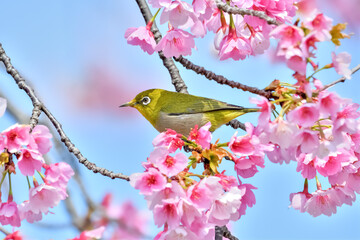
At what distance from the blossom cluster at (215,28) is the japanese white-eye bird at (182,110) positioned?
0.72 m

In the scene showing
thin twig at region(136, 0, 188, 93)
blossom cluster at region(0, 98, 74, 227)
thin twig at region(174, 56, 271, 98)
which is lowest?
blossom cluster at region(0, 98, 74, 227)

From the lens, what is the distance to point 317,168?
125 inches

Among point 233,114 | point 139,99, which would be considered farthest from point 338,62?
point 139,99

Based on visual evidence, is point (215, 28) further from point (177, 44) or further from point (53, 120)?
point (53, 120)

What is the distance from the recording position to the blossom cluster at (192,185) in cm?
268

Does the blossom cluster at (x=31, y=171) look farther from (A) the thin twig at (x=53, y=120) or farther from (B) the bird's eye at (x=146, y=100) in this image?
(B) the bird's eye at (x=146, y=100)

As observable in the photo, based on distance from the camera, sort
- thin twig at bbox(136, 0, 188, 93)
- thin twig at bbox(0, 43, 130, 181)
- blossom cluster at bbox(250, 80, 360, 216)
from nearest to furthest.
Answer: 1. blossom cluster at bbox(250, 80, 360, 216)
2. thin twig at bbox(0, 43, 130, 181)
3. thin twig at bbox(136, 0, 188, 93)

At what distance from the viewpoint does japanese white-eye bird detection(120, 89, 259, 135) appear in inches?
174

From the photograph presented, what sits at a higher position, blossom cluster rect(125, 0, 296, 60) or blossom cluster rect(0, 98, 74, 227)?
blossom cluster rect(125, 0, 296, 60)

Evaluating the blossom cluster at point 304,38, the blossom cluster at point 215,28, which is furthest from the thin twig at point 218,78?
the blossom cluster at point 304,38

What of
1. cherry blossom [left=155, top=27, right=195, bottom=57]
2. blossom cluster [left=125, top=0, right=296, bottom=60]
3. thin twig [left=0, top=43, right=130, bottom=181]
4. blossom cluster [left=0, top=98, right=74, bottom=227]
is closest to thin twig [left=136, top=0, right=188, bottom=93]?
blossom cluster [left=125, top=0, right=296, bottom=60]

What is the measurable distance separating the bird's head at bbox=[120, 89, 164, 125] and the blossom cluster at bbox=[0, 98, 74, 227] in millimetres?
2332

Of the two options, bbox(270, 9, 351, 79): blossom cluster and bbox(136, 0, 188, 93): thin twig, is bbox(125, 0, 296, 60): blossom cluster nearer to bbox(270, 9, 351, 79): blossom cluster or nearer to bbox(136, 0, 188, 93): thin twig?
bbox(270, 9, 351, 79): blossom cluster

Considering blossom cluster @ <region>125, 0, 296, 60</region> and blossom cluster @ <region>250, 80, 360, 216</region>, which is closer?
blossom cluster @ <region>250, 80, 360, 216</region>
